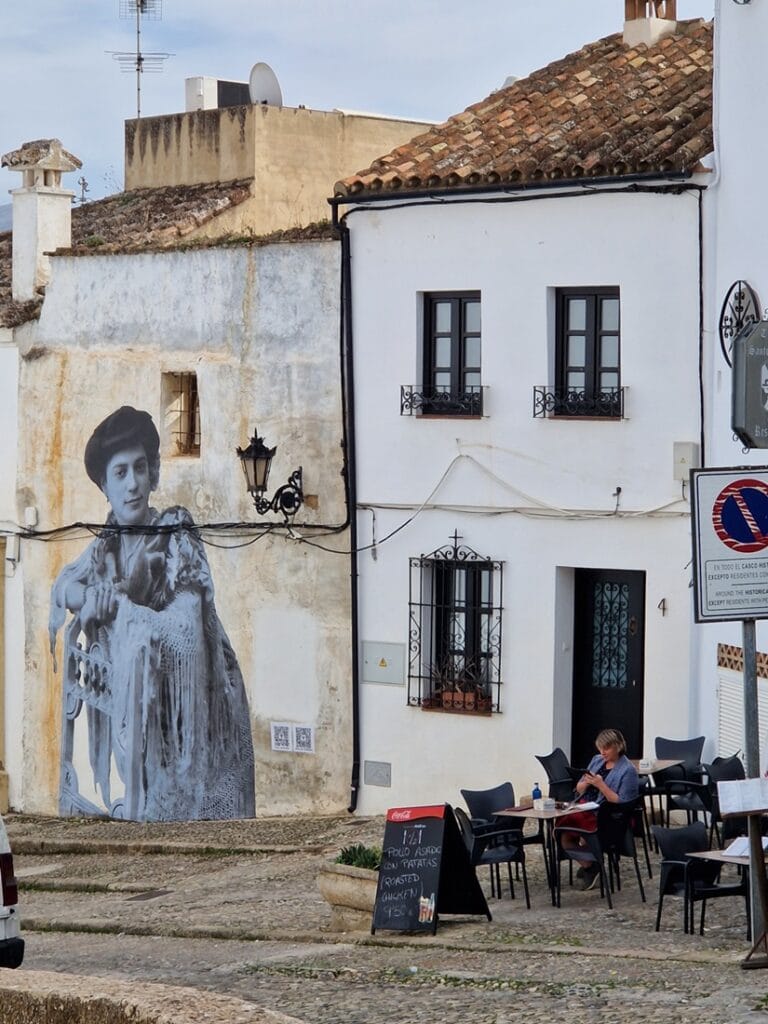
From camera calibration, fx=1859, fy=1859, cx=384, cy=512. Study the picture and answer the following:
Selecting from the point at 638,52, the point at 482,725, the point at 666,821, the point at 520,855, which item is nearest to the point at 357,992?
the point at 520,855

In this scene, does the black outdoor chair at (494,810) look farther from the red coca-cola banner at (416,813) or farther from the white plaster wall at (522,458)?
the white plaster wall at (522,458)

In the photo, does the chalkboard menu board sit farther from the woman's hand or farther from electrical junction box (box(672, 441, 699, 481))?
electrical junction box (box(672, 441, 699, 481))

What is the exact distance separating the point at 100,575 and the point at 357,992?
34.6 feet

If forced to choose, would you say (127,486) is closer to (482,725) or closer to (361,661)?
(361,661)

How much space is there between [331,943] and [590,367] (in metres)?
6.65

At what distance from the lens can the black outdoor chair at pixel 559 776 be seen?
15.6 metres

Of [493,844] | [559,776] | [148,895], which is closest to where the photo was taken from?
[493,844]

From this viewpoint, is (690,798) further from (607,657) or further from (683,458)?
(683,458)

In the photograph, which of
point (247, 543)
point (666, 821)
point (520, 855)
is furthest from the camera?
point (247, 543)

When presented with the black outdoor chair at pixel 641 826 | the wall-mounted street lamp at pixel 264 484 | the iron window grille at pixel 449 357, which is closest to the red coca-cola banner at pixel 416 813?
the black outdoor chair at pixel 641 826

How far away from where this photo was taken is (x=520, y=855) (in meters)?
14.1

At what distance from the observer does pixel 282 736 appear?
19.8 metres

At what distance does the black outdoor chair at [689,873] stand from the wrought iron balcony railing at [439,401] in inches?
266

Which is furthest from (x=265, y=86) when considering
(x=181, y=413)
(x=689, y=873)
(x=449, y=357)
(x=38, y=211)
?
(x=689, y=873)
